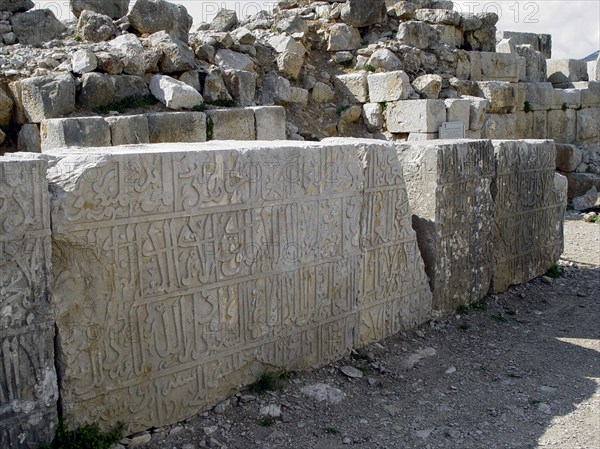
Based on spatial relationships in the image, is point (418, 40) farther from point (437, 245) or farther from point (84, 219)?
point (84, 219)

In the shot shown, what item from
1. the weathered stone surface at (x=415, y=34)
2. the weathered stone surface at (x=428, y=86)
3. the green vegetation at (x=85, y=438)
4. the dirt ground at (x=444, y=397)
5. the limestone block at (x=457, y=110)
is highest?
the weathered stone surface at (x=415, y=34)

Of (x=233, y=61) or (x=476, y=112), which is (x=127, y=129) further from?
(x=476, y=112)

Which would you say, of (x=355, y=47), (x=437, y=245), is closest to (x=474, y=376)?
(x=437, y=245)

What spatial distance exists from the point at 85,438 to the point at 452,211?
3.47 m

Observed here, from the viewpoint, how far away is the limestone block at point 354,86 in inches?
449

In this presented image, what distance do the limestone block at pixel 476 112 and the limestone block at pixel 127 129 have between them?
605 cm

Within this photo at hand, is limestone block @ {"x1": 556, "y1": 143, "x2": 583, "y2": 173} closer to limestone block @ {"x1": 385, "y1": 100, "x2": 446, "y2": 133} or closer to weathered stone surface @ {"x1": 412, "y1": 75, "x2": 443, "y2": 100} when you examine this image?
weathered stone surface @ {"x1": 412, "y1": 75, "x2": 443, "y2": 100}

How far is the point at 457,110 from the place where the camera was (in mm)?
11359

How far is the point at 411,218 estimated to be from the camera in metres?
5.43

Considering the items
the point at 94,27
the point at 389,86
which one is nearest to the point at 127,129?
the point at 94,27

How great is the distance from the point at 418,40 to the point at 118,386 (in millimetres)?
10170

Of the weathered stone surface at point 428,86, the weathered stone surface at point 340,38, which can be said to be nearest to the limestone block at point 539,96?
the weathered stone surface at point 428,86

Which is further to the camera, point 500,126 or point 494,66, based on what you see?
point 494,66

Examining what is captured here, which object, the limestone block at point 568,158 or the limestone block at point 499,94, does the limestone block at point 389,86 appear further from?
the limestone block at point 568,158
